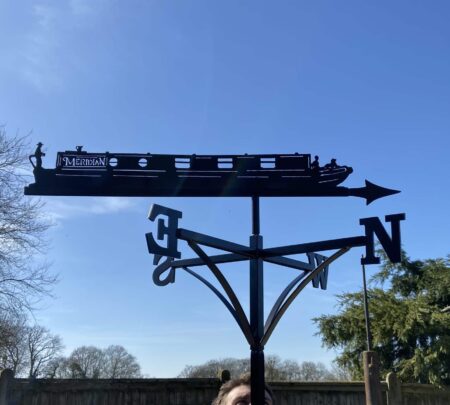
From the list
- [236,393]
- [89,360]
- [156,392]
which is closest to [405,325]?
[156,392]

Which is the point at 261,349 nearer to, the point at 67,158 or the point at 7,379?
the point at 67,158

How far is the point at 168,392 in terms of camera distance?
8.41 m

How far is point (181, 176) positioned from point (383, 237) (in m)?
1.34

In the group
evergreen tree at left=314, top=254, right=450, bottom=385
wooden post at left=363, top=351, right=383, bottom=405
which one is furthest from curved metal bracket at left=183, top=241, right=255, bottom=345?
evergreen tree at left=314, top=254, right=450, bottom=385

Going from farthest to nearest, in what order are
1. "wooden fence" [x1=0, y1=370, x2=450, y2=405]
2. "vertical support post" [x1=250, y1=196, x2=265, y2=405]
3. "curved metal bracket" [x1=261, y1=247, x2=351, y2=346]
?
"wooden fence" [x1=0, y1=370, x2=450, y2=405] → "curved metal bracket" [x1=261, y1=247, x2=351, y2=346] → "vertical support post" [x1=250, y1=196, x2=265, y2=405]

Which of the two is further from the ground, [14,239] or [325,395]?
[14,239]

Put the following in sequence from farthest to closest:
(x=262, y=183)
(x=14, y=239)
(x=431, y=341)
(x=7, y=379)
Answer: (x=431, y=341) < (x=14, y=239) < (x=7, y=379) < (x=262, y=183)

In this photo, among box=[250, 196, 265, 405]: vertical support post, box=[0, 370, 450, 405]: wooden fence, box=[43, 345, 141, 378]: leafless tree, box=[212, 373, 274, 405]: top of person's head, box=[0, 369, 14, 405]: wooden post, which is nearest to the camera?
box=[212, 373, 274, 405]: top of person's head

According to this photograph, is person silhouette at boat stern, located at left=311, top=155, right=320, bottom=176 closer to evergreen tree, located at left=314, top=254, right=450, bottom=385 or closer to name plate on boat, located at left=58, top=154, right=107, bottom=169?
name plate on boat, located at left=58, top=154, right=107, bottom=169

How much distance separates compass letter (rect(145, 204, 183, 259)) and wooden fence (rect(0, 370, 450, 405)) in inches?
213

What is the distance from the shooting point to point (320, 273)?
421cm

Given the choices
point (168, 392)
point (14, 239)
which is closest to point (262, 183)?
point (168, 392)

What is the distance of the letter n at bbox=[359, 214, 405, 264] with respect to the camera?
3.58 metres

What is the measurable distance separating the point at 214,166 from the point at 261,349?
1.19 metres
